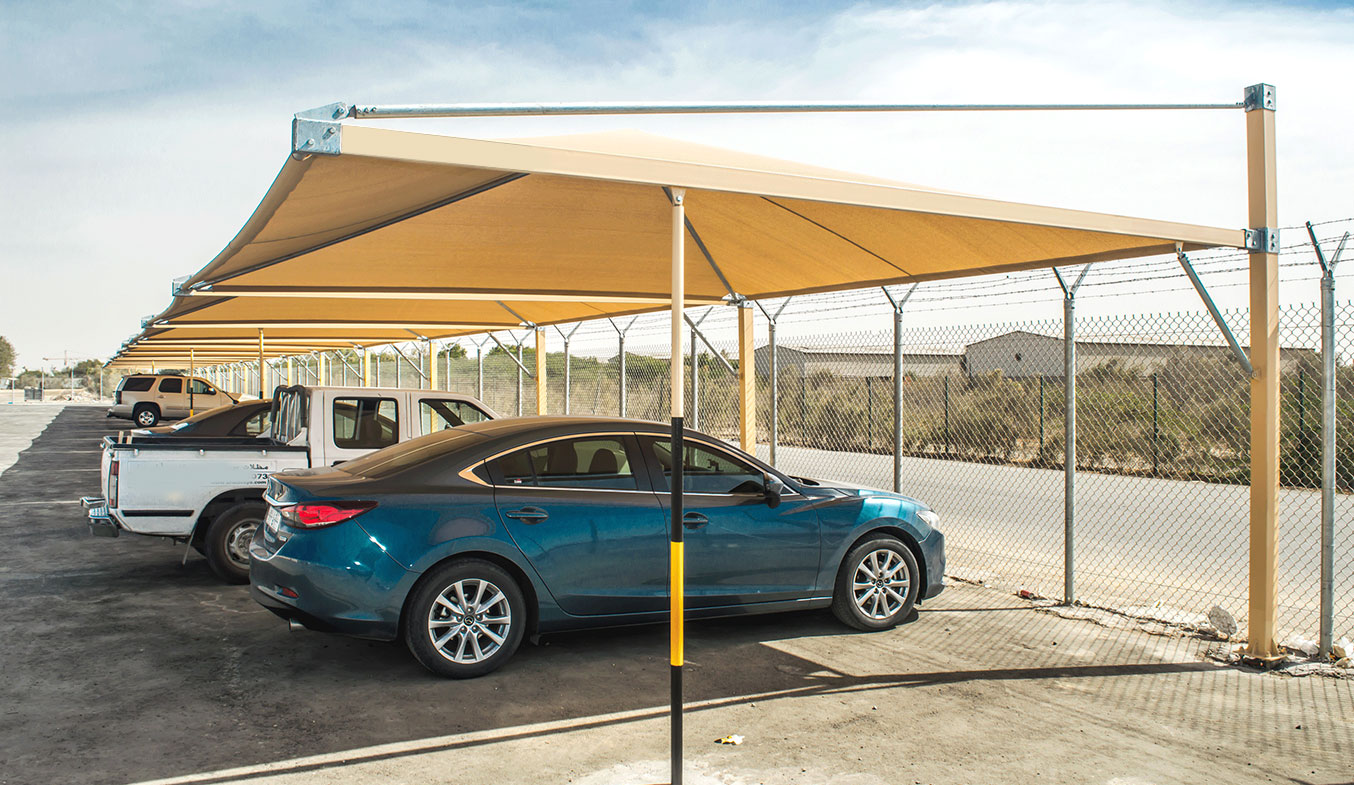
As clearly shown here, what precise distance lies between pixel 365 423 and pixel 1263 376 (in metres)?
7.34

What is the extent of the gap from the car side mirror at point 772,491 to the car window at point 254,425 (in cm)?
704

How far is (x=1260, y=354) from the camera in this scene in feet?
20.8

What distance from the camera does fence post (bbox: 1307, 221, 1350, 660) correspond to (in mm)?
5977

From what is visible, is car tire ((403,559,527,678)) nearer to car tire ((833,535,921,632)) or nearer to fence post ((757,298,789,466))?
car tire ((833,535,921,632))

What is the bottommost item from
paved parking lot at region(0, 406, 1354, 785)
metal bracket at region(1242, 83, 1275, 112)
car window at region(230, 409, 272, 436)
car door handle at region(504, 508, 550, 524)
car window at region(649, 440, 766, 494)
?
paved parking lot at region(0, 406, 1354, 785)

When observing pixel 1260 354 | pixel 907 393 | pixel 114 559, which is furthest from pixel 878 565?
pixel 907 393

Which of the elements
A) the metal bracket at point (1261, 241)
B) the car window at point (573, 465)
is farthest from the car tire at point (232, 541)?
the metal bracket at point (1261, 241)

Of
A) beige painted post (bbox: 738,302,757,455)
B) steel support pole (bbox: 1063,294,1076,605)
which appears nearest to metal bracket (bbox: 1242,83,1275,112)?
steel support pole (bbox: 1063,294,1076,605)

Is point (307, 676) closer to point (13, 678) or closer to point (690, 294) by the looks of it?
point (13, 678)

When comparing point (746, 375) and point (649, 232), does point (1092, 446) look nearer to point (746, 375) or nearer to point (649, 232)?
point (746, 375)

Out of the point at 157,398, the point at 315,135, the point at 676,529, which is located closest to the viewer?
the point at 315,135

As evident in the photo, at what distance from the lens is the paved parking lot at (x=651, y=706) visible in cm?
441

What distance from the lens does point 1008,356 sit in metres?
15.7

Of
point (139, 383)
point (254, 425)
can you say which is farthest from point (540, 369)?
point (139, 383)
